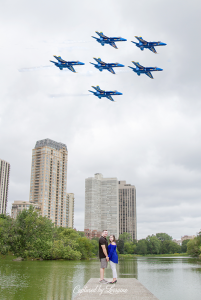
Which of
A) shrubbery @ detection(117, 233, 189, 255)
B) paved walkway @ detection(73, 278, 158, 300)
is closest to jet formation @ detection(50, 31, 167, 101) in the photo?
paved walkway @ detection(73, 278, 158, 300)

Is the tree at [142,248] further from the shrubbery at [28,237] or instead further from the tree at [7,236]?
the tree at [7,236]

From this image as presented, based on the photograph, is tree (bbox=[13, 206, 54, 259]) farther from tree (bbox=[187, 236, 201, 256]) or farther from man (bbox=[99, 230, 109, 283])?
tree (bbox=[187, 236, 201, 256])

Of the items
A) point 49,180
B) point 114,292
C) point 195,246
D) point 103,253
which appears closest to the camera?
point 114,292

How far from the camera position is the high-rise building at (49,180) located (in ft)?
570

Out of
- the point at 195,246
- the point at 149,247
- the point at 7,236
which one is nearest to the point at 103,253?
the point at 7,236

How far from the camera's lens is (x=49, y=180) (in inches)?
7037

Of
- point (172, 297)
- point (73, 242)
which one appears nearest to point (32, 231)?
point (73, 242)

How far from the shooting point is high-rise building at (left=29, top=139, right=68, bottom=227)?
174 m

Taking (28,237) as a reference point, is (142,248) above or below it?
below

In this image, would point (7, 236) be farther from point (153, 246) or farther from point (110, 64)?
point (153, 246)

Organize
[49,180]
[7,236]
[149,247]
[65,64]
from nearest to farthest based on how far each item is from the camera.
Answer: [7,236] < [65,64] < [149,247] < [49,180]

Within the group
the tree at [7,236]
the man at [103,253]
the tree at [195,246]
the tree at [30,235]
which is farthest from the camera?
the tree at [195,246]

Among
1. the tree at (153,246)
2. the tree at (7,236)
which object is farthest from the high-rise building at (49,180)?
the tree at (7,236)

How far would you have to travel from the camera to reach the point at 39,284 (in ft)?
69.5
